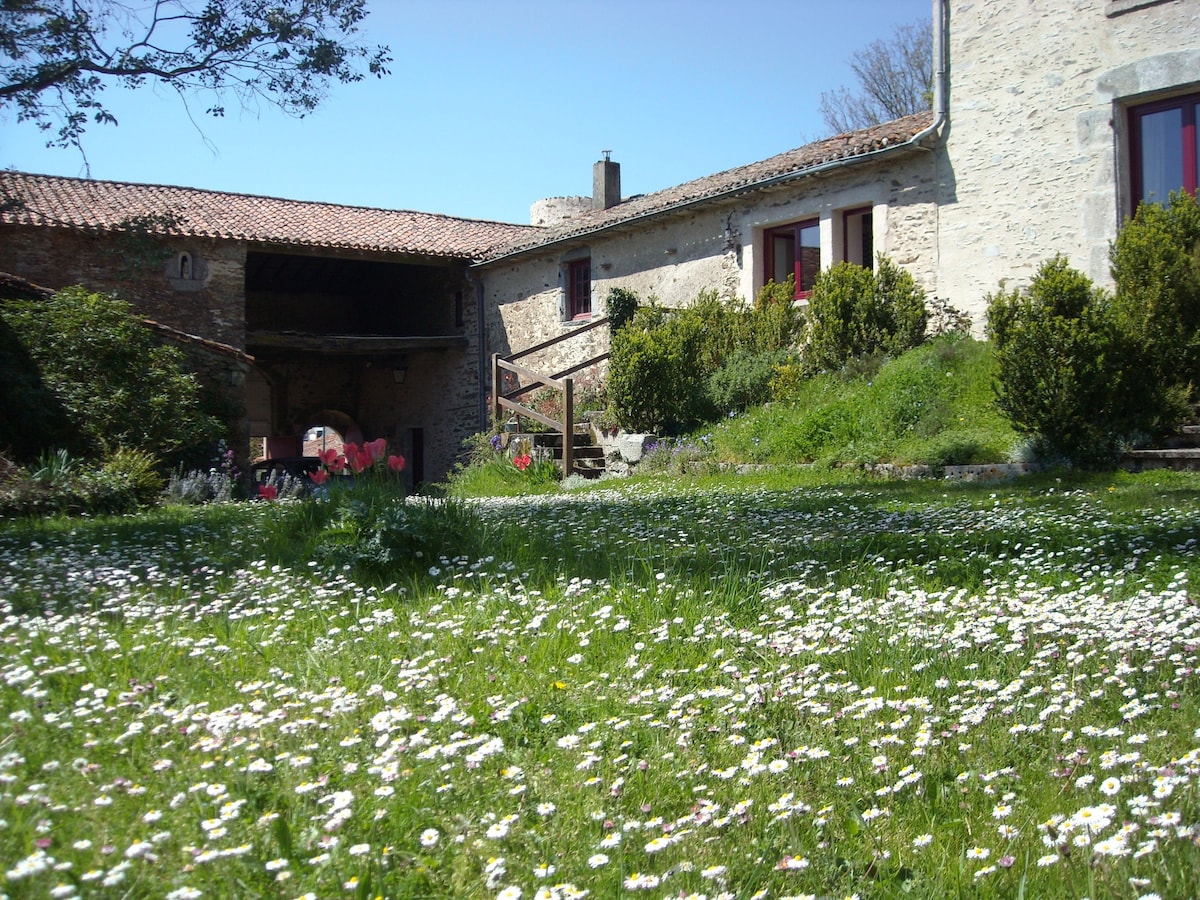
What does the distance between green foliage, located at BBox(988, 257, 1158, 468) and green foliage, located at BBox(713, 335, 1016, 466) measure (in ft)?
2.01

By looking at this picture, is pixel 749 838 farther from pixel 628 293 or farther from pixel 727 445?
pixel 628 293

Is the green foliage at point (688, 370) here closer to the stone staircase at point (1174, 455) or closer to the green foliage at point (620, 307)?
the green foliage at point (620, 307)

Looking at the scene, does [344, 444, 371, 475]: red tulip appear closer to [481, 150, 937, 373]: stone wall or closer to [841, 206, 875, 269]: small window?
[481, 150, 937, 373]: stone wall

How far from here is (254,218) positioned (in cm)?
2150

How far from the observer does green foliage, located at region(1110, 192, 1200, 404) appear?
9758mm

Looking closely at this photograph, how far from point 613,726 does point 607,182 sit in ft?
65.6

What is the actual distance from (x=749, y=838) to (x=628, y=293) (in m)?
15.9

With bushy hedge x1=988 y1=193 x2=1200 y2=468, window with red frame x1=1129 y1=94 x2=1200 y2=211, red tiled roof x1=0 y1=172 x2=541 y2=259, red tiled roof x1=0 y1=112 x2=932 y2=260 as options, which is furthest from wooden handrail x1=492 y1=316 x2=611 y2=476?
window with red frame x1=1129 y1=94 x2=1200 y2=211

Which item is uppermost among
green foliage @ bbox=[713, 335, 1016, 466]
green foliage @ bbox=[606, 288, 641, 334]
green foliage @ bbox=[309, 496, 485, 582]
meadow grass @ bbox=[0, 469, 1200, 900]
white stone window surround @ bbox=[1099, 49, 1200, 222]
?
white stone window surround @ bbox=[1099, 49, 1200, 222]

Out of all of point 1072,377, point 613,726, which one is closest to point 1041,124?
point 1072,377

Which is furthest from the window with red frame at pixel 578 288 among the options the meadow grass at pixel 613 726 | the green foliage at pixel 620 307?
the meadow grass at pixel 613 726

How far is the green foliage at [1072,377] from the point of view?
9.30 meters

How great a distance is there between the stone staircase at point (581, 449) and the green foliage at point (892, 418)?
245 cm

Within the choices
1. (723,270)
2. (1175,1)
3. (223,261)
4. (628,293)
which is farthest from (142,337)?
(1175,1)
